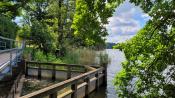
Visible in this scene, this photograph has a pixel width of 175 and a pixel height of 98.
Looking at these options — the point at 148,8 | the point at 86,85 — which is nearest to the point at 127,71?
the point at 148,8

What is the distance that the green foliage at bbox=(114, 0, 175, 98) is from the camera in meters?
5.80

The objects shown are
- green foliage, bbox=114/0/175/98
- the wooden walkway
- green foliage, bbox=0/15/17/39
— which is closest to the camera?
green foliage, bbox=114/0/175/98

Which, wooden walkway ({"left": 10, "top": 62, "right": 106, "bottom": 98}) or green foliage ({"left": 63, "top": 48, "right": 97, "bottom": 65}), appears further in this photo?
green foliage ({"left": 63, "top": 48, "right": 97, "bottom": 65})

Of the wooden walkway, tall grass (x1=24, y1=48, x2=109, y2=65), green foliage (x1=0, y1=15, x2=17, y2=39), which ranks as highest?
green foliage (x1=0, y1=15, x2=17, y2=39)

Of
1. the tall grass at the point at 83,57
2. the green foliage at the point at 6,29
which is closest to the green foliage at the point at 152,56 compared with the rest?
the tall grass at the point at 83,57

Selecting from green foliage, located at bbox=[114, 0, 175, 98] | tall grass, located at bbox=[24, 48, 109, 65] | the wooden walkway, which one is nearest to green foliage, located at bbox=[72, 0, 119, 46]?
green foliage, located at bbox=[114, 0, 175, 98]

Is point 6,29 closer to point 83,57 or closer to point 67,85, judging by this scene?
point 83,57

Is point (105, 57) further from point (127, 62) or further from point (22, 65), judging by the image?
point (127, 62)

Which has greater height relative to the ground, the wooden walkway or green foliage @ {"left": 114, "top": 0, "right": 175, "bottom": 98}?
green foliage @ {"left": 114, "top": 0, "right": 175, "bottom": 98}

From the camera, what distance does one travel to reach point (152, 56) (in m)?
6.31

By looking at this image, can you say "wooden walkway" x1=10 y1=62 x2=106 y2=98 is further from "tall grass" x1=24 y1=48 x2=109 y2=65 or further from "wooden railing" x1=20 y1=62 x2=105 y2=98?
"tall grass" x1=24 y1=48 x2=109 y2=65

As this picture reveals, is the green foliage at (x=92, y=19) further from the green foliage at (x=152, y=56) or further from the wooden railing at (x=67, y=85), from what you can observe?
the wooden railing at (x=67, y=85)

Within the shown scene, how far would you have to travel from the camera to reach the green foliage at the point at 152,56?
5805 mm

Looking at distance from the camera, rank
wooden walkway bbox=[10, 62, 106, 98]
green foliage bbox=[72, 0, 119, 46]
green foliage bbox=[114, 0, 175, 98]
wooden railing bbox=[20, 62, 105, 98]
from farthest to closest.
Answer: wooden walkway bbox=[10, 62, 106, 98], wooden railing bbox=[20, 62, 105, 98], green foliage bbox=[72, 0, 119, 46], green foliage bbox=[114, 0, 175, 98]
